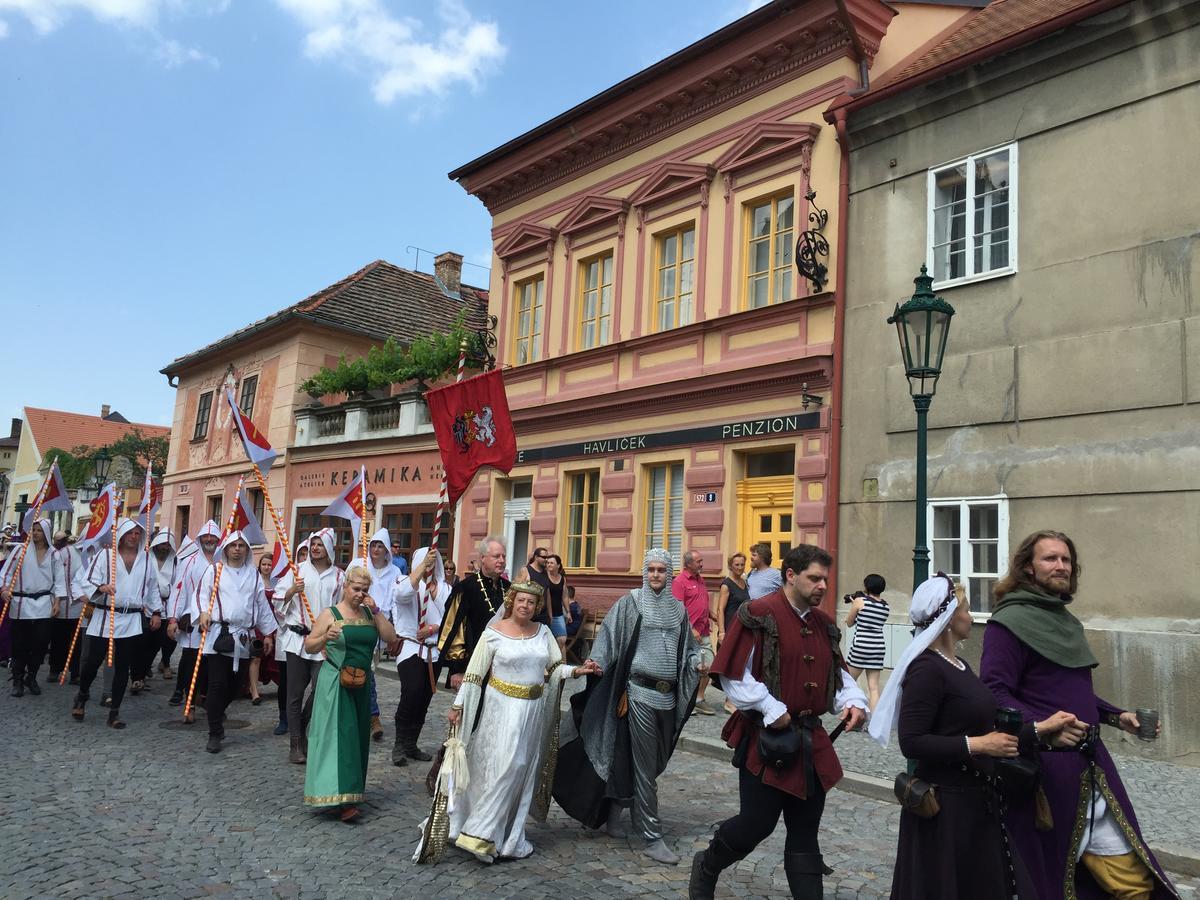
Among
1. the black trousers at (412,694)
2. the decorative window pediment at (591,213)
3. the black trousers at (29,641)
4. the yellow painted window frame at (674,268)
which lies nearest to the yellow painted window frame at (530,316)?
the decorative window pediment at (591,213)

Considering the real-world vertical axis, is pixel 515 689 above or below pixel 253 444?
below

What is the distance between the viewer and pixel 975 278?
1207 centimetres

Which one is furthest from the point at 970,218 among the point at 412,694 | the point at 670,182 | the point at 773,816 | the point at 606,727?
the point at 773,816

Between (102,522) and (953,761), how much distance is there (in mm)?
12099

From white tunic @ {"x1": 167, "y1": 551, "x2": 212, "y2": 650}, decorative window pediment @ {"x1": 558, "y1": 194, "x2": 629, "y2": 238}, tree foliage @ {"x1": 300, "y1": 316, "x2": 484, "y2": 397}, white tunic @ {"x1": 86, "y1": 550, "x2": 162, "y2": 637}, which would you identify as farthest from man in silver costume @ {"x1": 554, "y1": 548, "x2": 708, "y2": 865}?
tree foliage @ {"x1": 300, "y1": 316, "x2": 484, "y2": 397}

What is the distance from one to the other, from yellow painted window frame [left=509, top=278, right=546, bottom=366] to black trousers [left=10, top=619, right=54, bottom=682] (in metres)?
9.40

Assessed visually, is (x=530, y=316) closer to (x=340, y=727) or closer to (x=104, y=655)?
(x=104, y=655)

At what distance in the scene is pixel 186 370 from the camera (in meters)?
33.3

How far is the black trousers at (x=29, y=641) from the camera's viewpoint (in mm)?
12832

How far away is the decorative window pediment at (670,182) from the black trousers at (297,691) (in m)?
9.88

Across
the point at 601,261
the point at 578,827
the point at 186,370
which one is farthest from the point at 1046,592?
the point at 186,370

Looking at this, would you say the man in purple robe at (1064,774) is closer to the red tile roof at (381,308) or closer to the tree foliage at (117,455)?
the red tile roof at (381,308)

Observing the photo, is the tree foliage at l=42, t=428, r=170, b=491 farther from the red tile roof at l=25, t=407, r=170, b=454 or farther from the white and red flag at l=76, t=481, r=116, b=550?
the white and red flag at l=76, t=481, r=116, b=550

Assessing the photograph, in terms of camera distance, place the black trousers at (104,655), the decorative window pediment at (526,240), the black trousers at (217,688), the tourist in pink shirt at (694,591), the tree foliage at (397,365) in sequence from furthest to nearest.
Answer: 1. the tree foliage at (397,365)
2. the decorative window pediment at (526,240)
3. the tourist in pink shirt at (694,591)
4. the black trousers at (104,655)
5. the black trousers at (217,688)
